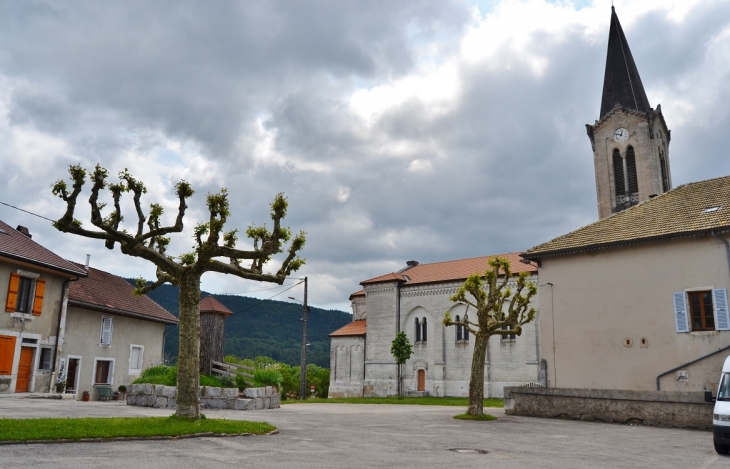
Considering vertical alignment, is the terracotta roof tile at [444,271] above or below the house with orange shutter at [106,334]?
above

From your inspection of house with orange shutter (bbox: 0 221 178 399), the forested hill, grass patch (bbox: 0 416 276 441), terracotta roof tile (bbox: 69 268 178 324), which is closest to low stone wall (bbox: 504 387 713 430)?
grass patch (bbox: 0 416 276 441)

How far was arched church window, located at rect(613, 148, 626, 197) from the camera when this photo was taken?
46956 millimetres

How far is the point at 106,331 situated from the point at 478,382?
1969 cm

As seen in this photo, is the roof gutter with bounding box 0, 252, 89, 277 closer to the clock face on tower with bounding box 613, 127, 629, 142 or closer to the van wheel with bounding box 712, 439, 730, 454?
the van wheel with bounding box 712, 439, 730, 454

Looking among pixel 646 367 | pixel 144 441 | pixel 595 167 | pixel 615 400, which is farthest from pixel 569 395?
pixel 595 167

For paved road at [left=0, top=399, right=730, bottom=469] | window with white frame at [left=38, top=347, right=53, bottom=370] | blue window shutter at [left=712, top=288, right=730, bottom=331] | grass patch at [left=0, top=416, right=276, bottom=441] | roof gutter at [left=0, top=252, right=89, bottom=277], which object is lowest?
paved road at [left=0, top=399, right=730, bottom=469]

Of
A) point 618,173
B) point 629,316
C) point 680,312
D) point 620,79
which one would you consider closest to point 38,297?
point 629,316

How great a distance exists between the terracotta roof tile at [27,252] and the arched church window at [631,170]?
139 ft

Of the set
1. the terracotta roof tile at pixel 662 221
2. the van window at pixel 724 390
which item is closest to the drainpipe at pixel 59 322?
the terracotta roof tile at pixel 662 221

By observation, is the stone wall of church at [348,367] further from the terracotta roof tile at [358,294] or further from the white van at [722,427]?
the white van at [722,427]

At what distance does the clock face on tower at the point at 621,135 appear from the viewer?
155 feet

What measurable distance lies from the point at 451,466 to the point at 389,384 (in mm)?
42294

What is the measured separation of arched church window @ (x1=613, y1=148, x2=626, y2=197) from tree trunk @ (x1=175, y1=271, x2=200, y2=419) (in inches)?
1682

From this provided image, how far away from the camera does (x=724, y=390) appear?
12609 millimetres
